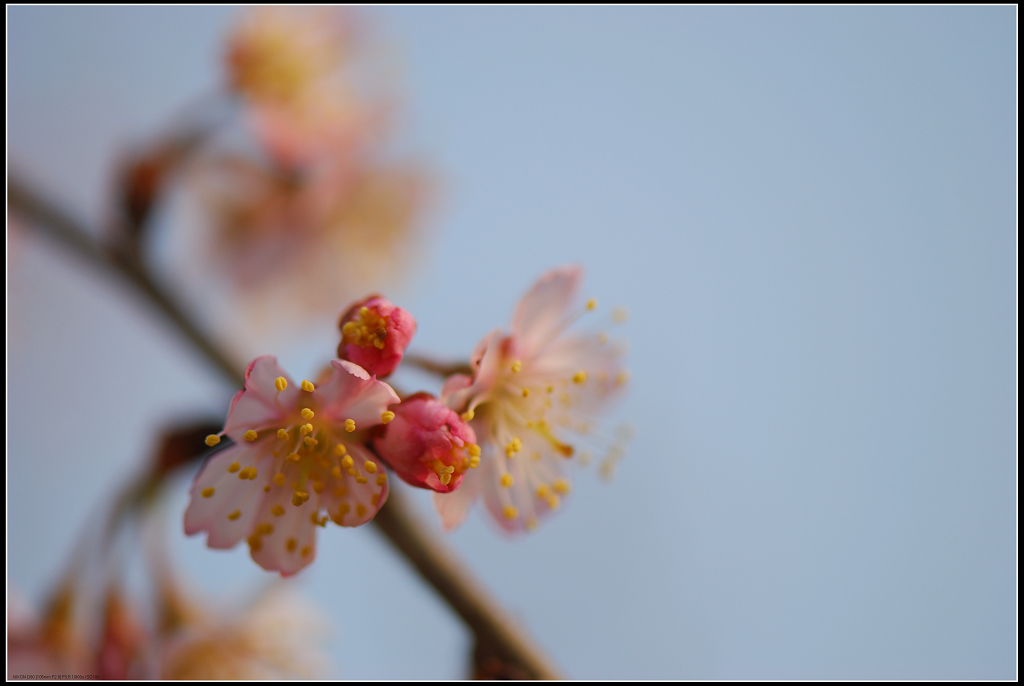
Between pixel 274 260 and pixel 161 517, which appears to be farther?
pixel 274 260

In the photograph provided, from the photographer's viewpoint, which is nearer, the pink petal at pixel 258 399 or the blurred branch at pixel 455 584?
the pink petal at pixel 258 399

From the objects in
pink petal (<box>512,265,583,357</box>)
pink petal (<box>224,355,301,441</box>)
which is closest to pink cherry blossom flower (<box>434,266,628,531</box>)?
pink petal (<box>512,265,583,357</box>)

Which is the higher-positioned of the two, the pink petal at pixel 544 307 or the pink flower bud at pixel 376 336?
the pink petal at pixel 544 307

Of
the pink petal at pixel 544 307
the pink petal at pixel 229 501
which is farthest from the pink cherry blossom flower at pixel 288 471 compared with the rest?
the pink petal at pixel 544 307

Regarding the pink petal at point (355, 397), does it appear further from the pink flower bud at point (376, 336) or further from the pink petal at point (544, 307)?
the pink petal at point (544, 307)

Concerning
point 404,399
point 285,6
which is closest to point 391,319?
point 404,399

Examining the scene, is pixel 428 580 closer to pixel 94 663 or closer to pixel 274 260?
pixel 94 663

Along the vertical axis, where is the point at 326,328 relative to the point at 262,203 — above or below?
below

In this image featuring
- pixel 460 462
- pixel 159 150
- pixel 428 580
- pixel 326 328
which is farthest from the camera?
pixel 326 328
